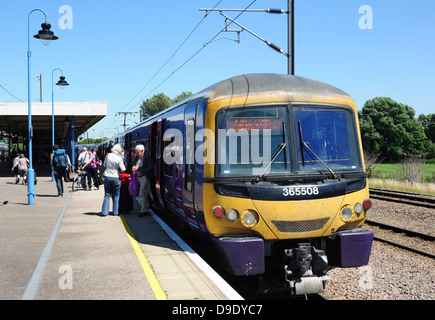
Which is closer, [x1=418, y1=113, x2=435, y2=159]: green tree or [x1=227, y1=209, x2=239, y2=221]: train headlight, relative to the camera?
[x1=227, y1=209, x2=239, y2=221]: train headlight

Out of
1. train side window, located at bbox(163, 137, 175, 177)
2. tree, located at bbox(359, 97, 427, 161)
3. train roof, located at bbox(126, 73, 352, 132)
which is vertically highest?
tree, located at bbox(359, 97, 427, 161)

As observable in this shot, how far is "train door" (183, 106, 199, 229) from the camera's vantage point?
256 inches

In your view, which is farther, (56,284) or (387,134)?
(387,134)

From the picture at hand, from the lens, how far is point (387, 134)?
67750 mm

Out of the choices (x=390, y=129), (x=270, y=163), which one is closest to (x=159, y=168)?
(x=270, y=163)

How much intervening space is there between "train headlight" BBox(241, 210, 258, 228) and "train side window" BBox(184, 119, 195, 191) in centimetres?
129

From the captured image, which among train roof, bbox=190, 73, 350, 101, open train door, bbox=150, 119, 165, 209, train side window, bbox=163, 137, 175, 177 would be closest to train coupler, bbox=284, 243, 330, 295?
train roof, bbox=190, 73, 350, 101

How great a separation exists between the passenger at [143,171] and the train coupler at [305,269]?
5453 mm

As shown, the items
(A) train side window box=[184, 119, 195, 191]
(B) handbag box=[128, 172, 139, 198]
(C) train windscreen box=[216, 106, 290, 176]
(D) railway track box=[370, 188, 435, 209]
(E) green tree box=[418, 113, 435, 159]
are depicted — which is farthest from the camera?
(E) green tree box=[418, 113, 435, 159]

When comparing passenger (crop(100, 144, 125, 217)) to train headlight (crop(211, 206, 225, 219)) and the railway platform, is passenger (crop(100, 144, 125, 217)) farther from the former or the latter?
train headlight (crop(211, 206, 225, 219))

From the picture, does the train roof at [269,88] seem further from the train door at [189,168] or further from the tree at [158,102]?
the tree at [158,102]

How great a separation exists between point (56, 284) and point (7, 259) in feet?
5.87
